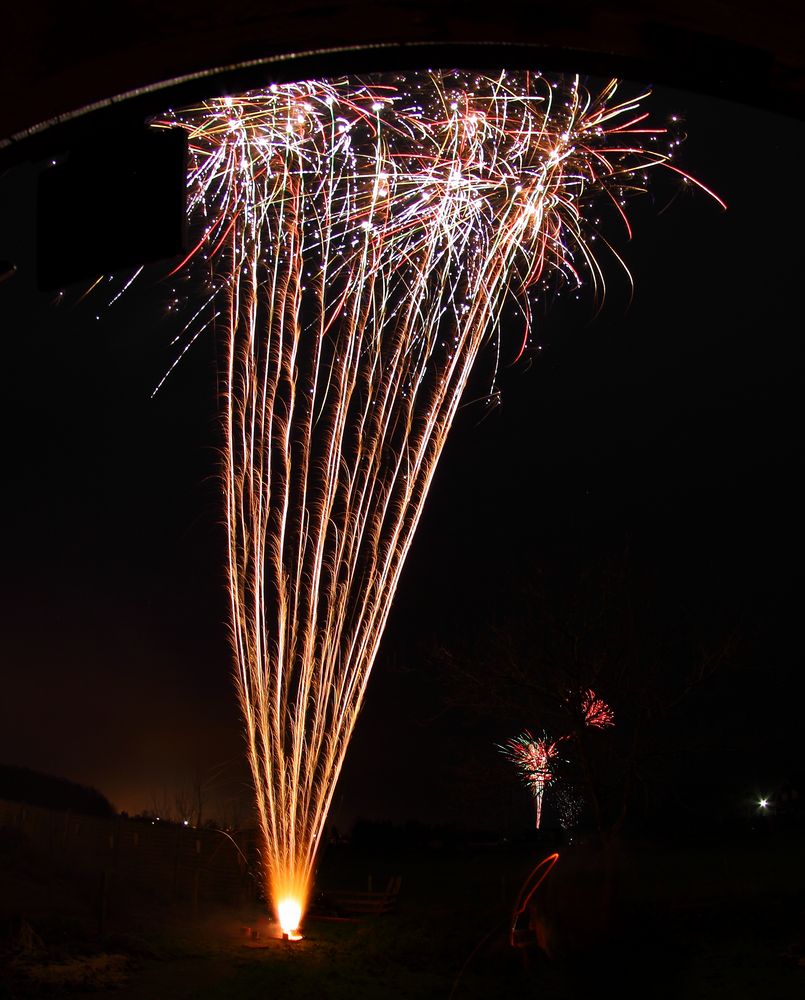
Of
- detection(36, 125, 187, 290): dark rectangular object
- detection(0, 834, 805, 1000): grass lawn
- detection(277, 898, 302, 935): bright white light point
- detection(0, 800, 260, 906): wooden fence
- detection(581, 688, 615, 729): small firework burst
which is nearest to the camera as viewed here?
detection(36, 125, 187, 290): dark rectangular object

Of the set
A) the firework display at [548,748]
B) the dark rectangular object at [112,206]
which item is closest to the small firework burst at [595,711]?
the firework display at [548,748]

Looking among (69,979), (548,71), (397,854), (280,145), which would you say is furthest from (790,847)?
(548,71)

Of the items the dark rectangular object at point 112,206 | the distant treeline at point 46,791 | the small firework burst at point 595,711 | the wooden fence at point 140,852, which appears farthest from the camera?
the distant treeline at point 46,791

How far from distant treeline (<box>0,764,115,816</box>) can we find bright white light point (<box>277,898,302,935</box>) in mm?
34684

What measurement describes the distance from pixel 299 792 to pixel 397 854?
835 inches

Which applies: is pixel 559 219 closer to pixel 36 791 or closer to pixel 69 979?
pixel 69 979

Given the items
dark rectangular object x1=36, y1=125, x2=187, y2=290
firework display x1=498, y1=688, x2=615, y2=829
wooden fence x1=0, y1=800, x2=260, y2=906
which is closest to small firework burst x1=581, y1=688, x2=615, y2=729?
firework display x1=498, y1=688, x2=615, y2=829

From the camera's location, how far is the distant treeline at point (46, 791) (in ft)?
165

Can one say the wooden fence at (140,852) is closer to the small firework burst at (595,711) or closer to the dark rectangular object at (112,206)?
the small firework burst at (595,711)

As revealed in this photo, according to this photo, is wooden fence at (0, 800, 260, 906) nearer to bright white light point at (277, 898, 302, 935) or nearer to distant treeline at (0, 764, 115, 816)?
bright white light point at (277, 898, 302, 935)

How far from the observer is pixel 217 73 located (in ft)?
9.64

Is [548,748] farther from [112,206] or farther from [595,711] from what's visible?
[112,206]

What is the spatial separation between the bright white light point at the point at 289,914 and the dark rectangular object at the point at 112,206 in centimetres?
1567

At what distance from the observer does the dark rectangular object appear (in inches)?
114
